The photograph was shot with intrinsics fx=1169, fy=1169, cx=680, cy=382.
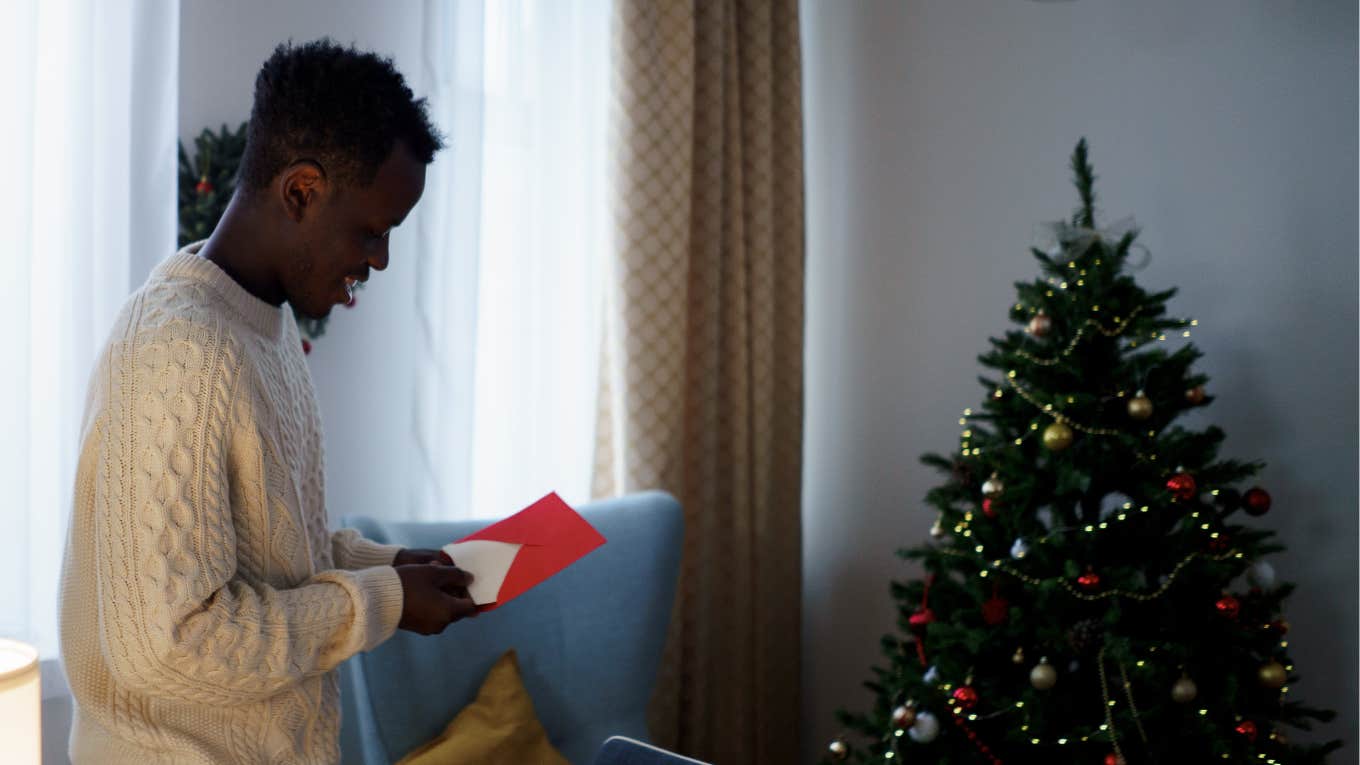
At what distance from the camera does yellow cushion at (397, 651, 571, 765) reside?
1937mm

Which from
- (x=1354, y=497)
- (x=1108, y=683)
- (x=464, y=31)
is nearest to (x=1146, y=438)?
(x=1108, y=683)

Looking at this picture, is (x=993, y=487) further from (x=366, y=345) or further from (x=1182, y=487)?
(x=366, y=345)

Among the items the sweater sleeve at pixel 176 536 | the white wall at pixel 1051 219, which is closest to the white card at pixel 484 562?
the sweater sleeve at pixel 176 536

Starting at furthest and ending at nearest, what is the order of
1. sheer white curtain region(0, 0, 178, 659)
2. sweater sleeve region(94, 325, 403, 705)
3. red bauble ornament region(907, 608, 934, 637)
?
red bauble ornament region(907, 608, 934, 637), sheer white curtain region(0, 0, 178, 659), sweater sleeve region(94, 325, 403, 705)

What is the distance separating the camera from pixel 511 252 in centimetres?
271

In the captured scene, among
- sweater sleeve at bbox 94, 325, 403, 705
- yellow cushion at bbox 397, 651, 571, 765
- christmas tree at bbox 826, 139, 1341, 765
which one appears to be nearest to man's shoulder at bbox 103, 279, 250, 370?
sweater sleeve at bbox 94, 325, 403, 705

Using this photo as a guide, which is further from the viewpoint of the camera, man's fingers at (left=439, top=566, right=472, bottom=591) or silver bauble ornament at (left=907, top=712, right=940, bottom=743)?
silver bauble ornament at (left=907, top=712, right=940, bottom=743)

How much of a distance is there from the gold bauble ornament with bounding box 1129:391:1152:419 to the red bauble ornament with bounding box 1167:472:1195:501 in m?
0.12

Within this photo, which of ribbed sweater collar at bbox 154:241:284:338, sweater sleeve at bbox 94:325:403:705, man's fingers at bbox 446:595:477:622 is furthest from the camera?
man's fingers at bbox 446:595:477:622

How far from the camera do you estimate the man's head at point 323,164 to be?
1.23 meters

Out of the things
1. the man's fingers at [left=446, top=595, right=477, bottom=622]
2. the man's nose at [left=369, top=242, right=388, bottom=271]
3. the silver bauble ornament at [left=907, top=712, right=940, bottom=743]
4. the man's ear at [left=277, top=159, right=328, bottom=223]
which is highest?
the man's ear at [left=277, top=159, right=328, bottom=223]

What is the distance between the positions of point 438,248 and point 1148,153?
169 cm

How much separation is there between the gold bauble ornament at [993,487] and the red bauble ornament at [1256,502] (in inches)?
17.2

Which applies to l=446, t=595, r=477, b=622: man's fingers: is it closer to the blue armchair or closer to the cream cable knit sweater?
the cream cable knit sweater
